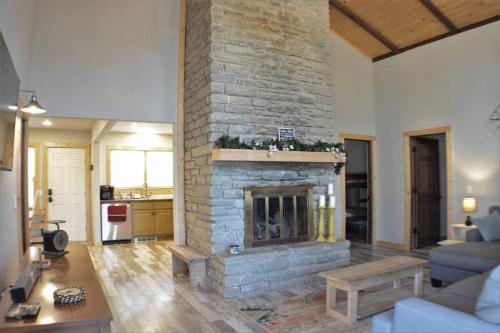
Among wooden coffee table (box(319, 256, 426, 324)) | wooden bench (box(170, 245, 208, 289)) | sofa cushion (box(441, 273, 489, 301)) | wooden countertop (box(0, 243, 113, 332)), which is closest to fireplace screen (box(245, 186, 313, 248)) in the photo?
wooden bench (box(170, 245, 208, 289))

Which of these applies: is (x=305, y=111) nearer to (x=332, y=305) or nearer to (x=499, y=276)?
(x=332, y=305)

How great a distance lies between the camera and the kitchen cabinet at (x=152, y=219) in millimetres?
7633

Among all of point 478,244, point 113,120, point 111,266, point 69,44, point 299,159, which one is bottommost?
point 111,266

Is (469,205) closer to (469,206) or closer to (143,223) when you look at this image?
(469,206)

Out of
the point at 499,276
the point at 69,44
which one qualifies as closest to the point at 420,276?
the point at 499,276

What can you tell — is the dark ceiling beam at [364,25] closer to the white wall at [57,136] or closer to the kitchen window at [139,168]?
the kitchen window at [139,168]

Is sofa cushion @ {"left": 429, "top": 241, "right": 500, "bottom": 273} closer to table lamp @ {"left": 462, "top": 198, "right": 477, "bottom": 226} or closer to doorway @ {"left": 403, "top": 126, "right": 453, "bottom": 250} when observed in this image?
table lamp @ {"left": 462, "top": 198, "right": 477, "bottom": 226}

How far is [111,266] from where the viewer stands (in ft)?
17.8

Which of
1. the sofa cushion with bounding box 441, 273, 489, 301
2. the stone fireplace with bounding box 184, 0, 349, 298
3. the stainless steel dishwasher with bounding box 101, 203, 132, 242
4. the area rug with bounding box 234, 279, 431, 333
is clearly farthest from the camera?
the stainless steel dishwasher with bounding box 101, 203, 132, 242

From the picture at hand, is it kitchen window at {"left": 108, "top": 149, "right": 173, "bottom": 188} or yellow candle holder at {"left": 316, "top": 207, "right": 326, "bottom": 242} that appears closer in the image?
yellow candle holder at {"left": 316, "top": 207, "right": 326, "bottom": 242}

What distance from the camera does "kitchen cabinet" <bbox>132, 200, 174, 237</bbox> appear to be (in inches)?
301

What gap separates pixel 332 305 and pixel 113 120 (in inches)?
143

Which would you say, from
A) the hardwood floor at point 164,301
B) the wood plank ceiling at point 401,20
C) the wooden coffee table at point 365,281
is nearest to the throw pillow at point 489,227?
the hardwood floor at point 164,301

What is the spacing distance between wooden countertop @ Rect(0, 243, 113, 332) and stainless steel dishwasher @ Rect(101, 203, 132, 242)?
4.51 metres
